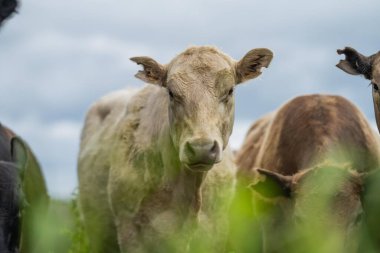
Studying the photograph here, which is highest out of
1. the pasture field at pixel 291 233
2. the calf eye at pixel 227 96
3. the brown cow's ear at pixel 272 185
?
the calf eye at pixel 227 96

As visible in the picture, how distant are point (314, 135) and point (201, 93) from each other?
281 cm

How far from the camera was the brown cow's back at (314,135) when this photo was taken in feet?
30.3

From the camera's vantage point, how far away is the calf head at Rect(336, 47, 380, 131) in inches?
315

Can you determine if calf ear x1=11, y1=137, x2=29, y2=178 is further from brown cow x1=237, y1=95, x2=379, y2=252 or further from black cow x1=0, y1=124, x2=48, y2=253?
brown cow x1=237, y1=95, x2=379, y2=252

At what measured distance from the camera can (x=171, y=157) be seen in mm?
7668

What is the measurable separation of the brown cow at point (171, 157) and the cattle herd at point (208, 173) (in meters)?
0.01

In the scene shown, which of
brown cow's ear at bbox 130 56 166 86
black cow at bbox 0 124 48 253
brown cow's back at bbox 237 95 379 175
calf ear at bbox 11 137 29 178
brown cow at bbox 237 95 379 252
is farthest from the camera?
brown cow's back at bbox 237 95 379 175

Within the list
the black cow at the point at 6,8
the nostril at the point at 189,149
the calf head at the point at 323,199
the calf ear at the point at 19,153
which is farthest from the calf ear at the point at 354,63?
the black cow at the point at 6,8

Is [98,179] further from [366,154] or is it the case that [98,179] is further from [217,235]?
[366,154]

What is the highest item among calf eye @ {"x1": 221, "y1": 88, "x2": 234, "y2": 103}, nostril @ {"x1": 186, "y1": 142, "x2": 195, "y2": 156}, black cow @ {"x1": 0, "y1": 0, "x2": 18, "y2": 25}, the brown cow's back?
black cow @ {"x1": 0, "y1": 0, "x2": 18, "y2": 25}

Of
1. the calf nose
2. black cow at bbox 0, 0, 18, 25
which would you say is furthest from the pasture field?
black cow at bbox 0, 0, 18, 25

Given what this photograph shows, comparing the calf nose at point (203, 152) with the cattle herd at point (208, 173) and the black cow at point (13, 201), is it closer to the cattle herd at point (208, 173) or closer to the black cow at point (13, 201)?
the cattle herd at point (208, 173)

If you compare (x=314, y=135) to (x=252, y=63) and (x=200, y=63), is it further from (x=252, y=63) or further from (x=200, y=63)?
(x=200, y=63)

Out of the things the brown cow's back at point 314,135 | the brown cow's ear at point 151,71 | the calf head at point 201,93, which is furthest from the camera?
the brown cow's back at point 314,135
